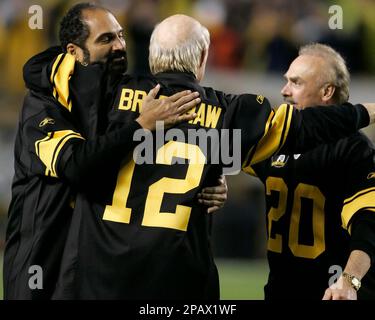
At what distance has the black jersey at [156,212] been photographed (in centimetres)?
339

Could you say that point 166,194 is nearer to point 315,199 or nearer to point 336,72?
point 315,199

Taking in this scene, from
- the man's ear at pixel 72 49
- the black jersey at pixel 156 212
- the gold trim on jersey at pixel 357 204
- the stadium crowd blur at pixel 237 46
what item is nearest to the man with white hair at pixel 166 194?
the black jersey at pixel 156 212

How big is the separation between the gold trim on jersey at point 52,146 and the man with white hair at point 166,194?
0.52 feet

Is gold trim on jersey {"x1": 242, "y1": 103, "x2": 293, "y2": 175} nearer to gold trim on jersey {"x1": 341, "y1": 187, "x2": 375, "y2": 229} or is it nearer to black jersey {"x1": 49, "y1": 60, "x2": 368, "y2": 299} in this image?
black jersey {"x1": 49, "y1": 60, "x2": 368, "y2": 299}

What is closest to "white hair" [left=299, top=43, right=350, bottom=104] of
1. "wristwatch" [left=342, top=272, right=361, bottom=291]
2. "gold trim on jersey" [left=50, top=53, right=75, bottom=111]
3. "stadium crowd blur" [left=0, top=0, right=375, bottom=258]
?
"wristwatch" [left=342, top=272, right=361, bottom=291]

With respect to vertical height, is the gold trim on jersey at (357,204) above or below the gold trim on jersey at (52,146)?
below

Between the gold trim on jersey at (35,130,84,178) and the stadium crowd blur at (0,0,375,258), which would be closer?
the gold trim on jersey at (35,130,84,178)

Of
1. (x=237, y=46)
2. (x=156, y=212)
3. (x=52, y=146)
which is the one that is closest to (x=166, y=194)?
(x=156, y=212)

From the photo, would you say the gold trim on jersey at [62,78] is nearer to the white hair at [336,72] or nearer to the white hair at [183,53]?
the white hair at [183,53]

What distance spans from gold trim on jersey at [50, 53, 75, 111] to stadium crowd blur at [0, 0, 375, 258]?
5476mm

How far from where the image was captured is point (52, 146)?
339 centimetres

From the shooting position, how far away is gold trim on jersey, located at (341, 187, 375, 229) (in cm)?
372

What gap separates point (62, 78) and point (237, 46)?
6647mm

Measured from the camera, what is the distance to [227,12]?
1008 cm
